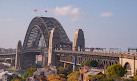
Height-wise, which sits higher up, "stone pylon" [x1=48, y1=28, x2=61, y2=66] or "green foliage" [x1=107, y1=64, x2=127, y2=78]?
"stone pylon" [x1=48, y1=28, x2=61, y2=66]

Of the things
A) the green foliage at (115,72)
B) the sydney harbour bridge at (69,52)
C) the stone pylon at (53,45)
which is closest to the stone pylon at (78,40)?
the sydney harbour bridge at (69,52)

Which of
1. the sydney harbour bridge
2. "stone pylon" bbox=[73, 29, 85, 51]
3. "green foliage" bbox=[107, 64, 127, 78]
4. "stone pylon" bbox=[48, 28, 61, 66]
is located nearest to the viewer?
"green foliage" bbox=[107, 64, 127, 78]

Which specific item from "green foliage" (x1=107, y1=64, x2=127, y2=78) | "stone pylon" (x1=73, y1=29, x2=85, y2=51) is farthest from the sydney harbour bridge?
"green foliage" (x1=107, y1=64, x2=127, y2=78)

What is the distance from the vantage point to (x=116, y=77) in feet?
230

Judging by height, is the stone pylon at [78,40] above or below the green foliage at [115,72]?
Answer: above

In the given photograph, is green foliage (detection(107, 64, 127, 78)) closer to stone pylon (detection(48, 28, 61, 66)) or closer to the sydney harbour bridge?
Answer: the sydney harbour bridge

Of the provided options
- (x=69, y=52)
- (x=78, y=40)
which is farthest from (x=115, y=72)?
(x=78, y=40)

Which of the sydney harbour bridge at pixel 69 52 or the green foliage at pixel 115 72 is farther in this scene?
the sydney harbour bridge at pixel 69 52

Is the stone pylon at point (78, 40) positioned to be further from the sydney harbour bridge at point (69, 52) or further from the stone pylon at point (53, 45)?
the stone pylon at point (53, 45)

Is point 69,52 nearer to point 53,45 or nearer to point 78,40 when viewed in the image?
point 78,40

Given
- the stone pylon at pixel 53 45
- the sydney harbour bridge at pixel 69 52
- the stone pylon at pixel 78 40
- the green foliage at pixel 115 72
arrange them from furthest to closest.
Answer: the stone pylon at pixel 53 45 → the stone pylon at pixel 78 40 → the sydney harbour bridge at pixel 69 52 → the green foliage at pixel 115 72

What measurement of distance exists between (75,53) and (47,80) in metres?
37.6

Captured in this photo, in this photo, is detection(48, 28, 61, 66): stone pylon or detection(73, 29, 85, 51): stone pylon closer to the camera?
detection(73, 29, 85, 51): stone pylon

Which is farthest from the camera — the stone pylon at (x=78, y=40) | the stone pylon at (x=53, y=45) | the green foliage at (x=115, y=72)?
the stone pylon at (x=53, y=45)
